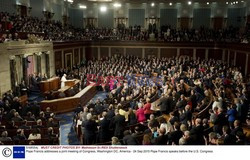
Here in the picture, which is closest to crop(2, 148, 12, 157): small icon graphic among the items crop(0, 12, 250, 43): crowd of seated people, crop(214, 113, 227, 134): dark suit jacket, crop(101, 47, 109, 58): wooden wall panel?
crop(214, 113, 227, 134): dark suit jacket

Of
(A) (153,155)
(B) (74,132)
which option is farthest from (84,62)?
(A) (153,155)

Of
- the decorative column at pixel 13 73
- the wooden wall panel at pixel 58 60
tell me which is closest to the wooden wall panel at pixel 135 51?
the wooden wall panel at pixel 58 60

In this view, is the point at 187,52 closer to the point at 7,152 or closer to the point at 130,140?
the point at 130,140

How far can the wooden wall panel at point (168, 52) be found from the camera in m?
25.0

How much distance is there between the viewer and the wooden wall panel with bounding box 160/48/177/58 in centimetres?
2502

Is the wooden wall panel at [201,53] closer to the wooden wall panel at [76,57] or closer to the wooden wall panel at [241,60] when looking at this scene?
the wooden wall panel at [241,60]

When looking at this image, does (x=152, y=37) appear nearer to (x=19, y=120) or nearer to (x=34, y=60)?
(x=34, y=60)

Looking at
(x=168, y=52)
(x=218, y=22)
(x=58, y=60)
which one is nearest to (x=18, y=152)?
(x=58, y=60)

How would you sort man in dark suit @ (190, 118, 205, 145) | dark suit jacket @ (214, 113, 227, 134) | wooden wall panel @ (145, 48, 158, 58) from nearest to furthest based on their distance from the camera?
man in dark suit @ (190, 118, 205, 145), dark suit jacket @ (214, 113, 227, 134), wooden wall panel @ (145, 48, 158, 58)

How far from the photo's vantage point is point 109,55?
25.9 m

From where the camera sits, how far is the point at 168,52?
989 inches

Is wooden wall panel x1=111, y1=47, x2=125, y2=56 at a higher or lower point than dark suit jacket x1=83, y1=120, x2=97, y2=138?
higher

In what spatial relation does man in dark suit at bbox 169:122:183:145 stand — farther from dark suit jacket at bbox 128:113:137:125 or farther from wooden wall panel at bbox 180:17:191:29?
wooden wall panel at bbox 180:17:191:29

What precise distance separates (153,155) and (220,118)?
284 cm
